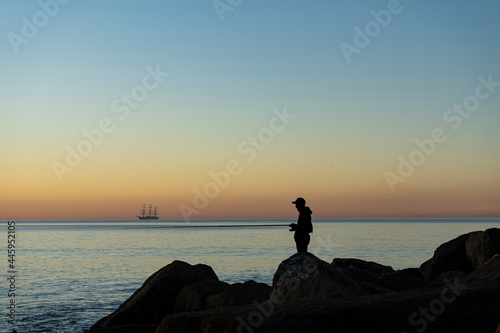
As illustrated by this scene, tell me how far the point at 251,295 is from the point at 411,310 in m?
5.37

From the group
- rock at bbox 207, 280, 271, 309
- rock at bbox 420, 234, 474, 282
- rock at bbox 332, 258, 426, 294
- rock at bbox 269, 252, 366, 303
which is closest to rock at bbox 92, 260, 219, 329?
rock at bbox 207, 280, 271, 309

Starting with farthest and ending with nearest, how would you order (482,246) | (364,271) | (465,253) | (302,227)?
(465,253), (482,246), (364,271), (302,227)

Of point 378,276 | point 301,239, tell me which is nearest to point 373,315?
point 301,239

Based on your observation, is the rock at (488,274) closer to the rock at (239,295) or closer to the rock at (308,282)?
the rock at (308,282)

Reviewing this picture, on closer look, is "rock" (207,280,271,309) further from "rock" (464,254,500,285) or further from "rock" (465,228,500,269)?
"rock" (465,228,500,269)

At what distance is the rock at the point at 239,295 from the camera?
11625mm

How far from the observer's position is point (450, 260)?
19500 millimetres

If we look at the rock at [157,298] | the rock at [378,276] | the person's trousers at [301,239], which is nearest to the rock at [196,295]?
the rock at [157,298]

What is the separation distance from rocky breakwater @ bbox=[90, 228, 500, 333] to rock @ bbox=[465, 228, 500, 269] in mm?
4194

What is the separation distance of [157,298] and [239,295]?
2.26 m

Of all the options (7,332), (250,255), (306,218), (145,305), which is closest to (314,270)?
(306,218)

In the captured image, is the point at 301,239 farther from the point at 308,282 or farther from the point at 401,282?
the point at 401,282

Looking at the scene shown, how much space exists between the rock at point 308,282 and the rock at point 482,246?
9.76m

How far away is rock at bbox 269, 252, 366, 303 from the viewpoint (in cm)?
870
